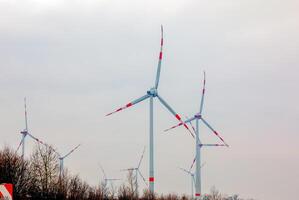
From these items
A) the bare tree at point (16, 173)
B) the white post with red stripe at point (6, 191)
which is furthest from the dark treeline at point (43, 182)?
the white post with red stripe at point (6, 191)

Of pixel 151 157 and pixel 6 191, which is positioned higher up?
pixel 151 157

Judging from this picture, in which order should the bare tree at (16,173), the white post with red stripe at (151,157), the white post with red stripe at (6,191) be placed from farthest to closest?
the bare tree at (16,173), the white post with red stripe at (151,157), the white post with red stripe at (6,191)

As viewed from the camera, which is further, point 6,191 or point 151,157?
point 151,157

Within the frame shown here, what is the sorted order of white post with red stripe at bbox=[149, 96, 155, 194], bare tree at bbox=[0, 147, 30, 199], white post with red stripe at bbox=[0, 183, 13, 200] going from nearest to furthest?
white post with red stripe at bbox=[0, 183, 13, 200] < white post with red stripe at bbox=[149, 96, 155, 194] < bare tree at bbox=[0, 147, 30, 199]

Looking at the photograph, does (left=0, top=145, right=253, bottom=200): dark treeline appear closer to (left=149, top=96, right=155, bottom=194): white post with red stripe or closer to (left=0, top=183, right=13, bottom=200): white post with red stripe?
(left=149, top=96, right=155, bottom=194): white post with red stripe

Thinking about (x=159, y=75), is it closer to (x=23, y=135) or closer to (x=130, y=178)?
(x=130, y=178)

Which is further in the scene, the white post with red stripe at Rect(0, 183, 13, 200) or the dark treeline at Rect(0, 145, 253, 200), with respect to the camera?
the dark treeline at Rect(0, 145, 253, 200)

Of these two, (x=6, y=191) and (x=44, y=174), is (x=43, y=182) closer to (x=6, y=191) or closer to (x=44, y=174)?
(x=44, y=174)

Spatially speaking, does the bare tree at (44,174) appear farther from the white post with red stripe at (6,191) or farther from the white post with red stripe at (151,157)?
the white post with red stripe at (6,191)

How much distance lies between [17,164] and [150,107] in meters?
22.6

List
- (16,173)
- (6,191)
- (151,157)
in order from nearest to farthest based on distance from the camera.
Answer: (6,191) → (151,157) → (16,173)

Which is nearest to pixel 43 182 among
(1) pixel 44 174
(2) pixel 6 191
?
(1) pixel 44 174

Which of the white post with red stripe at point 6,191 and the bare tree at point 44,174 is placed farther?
the bare tree at point 44,174

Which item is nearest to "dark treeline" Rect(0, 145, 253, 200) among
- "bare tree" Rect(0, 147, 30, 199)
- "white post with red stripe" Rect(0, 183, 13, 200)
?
"bare tree" Rect(0, 147, 30, 199)
